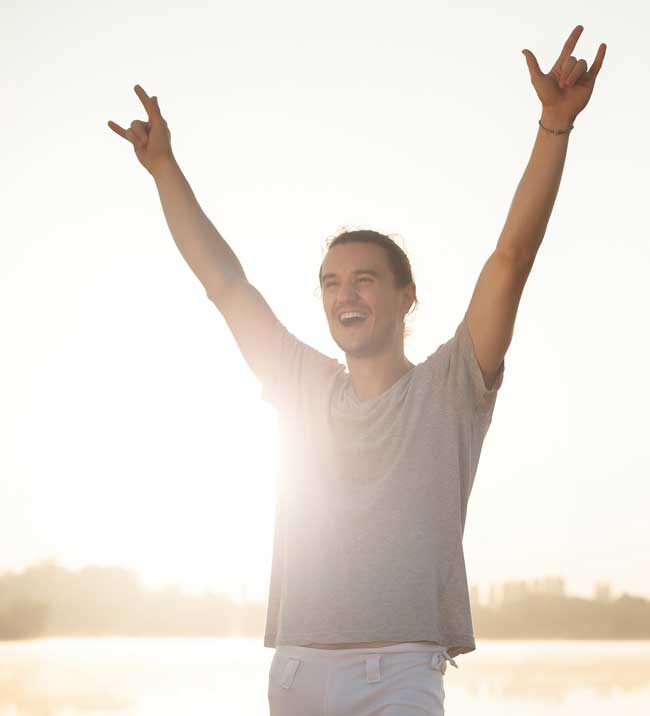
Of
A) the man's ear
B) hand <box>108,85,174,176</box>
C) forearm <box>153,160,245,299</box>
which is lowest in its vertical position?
the man's ear

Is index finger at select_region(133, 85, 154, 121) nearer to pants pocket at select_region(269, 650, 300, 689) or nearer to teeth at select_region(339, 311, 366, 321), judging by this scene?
teeth at select_region(339, 311, 366, 321)

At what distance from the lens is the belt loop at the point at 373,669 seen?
83.7 inches

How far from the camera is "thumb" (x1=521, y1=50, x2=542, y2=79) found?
232 centimetres

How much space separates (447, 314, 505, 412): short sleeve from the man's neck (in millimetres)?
222

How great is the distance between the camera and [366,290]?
2.60 m

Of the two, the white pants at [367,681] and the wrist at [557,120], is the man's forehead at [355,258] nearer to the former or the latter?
the wrist at [557,120]

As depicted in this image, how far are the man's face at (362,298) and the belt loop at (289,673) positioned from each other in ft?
2.63

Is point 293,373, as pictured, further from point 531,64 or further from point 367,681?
point 531,64

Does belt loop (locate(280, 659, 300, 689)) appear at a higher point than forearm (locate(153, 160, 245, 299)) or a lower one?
lower

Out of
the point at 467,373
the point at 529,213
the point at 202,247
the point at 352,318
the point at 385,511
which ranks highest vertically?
the point at 202,247

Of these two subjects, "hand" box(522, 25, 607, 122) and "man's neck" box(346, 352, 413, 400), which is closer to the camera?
"hand" box(522, 25, 607, 122)

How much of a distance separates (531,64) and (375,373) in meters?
0.86

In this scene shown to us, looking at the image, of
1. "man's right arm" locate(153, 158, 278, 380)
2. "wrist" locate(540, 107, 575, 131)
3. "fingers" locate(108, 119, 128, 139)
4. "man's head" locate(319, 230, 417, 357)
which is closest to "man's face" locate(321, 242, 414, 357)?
"man's head" locate(319, 230, 417, 357)

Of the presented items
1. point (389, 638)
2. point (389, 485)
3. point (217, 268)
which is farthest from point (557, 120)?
point (389, 638)
